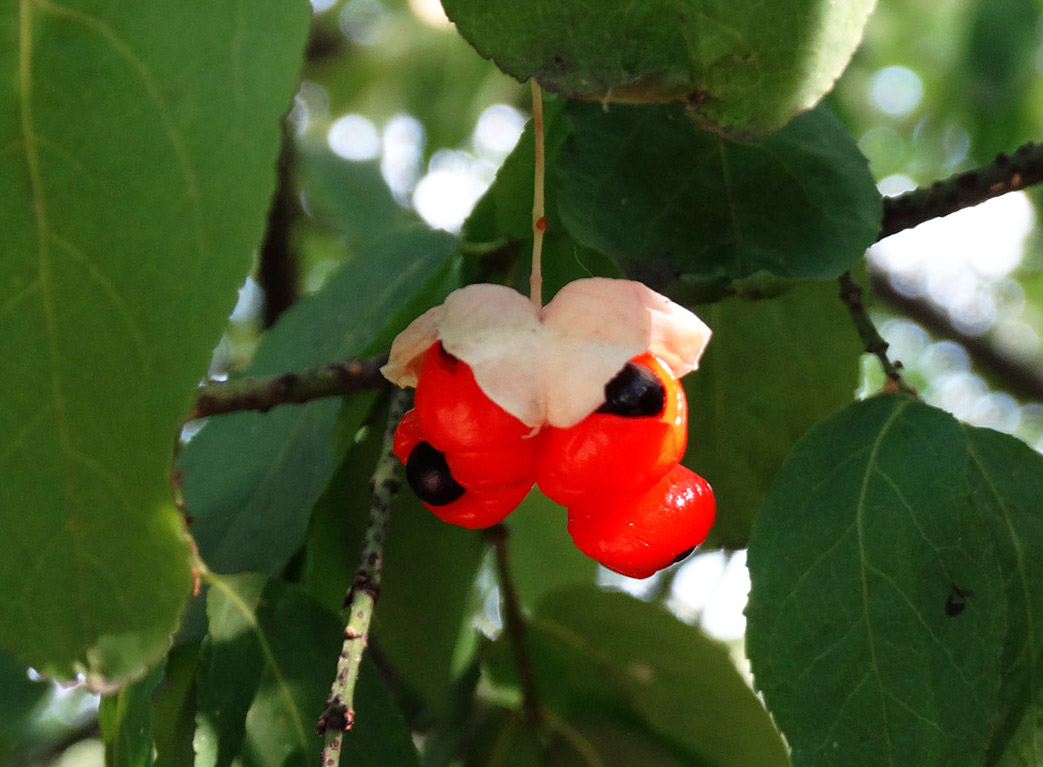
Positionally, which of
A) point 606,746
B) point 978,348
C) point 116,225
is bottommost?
point 978,348

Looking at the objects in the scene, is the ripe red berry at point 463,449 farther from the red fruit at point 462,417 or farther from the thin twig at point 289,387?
the thin twig at point 289,387

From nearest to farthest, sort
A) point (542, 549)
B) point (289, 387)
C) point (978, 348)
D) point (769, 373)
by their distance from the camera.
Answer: point (289, 387), point (769, 373), point (542, 549), point (978, 348)

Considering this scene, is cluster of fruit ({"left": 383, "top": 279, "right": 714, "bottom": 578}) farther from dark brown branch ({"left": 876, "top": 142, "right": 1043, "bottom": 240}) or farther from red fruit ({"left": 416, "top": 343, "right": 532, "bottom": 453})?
dark brown branch ({"left": 876, "top": 142, "right": 1043, "bottom": 240})

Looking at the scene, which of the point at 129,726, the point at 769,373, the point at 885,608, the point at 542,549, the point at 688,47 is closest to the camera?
the point at 688,47

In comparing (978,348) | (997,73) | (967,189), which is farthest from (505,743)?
(978,348)

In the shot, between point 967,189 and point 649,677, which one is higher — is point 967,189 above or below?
above

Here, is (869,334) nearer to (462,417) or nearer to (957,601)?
(957,601)

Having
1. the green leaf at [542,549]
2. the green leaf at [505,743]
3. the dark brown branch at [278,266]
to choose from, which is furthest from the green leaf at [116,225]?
the dark brown branch at [278,266]

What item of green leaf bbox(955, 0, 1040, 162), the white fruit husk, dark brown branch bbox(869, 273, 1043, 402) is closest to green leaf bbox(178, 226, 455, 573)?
the white fruit husk
